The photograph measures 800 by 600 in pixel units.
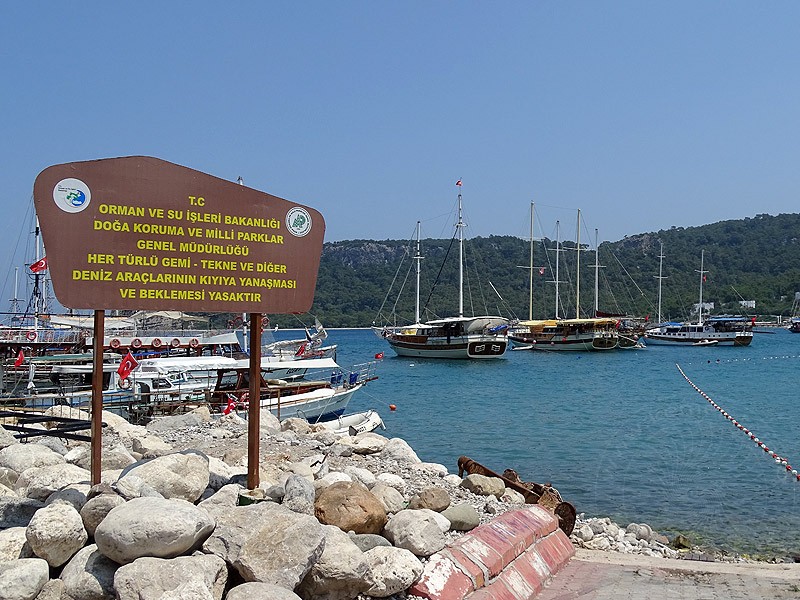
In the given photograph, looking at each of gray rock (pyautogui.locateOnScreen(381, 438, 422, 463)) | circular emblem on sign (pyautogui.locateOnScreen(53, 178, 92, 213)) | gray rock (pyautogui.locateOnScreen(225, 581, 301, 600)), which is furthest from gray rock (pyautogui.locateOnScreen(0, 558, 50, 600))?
gray rock (pyautogui.locateOnScreen(381, 438, 422, 463))

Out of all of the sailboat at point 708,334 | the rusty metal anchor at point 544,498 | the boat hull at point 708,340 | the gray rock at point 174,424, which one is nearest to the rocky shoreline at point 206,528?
the rusty metal anchor at point 544,498

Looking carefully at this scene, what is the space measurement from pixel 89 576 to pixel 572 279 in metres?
134

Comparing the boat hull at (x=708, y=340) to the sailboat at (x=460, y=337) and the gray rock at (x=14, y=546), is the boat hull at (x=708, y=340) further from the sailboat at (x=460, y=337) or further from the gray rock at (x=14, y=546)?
the gray rock at (x=14, y=546)

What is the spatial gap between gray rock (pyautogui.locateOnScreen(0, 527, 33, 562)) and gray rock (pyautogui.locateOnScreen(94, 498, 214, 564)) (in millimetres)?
803

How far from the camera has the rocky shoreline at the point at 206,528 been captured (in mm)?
6109

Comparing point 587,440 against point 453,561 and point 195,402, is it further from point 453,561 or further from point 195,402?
point 453,561

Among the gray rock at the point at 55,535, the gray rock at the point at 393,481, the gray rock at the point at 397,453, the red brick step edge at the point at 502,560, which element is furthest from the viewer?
the gray rock at the point at 397,453

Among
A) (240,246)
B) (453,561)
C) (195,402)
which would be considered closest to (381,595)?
(453,561)

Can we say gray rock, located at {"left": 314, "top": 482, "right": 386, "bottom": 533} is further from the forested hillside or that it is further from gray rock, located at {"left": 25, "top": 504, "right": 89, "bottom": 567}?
the forested hillside

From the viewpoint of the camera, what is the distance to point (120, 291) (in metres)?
7.86

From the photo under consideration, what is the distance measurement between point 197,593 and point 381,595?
1.79 meters

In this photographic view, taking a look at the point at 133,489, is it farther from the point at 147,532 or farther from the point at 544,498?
the point at 544,498

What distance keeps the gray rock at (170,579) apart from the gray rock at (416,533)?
204 cm

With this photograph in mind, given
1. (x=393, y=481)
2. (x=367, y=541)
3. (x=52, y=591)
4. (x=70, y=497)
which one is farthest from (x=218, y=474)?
(x=52, y=591)
